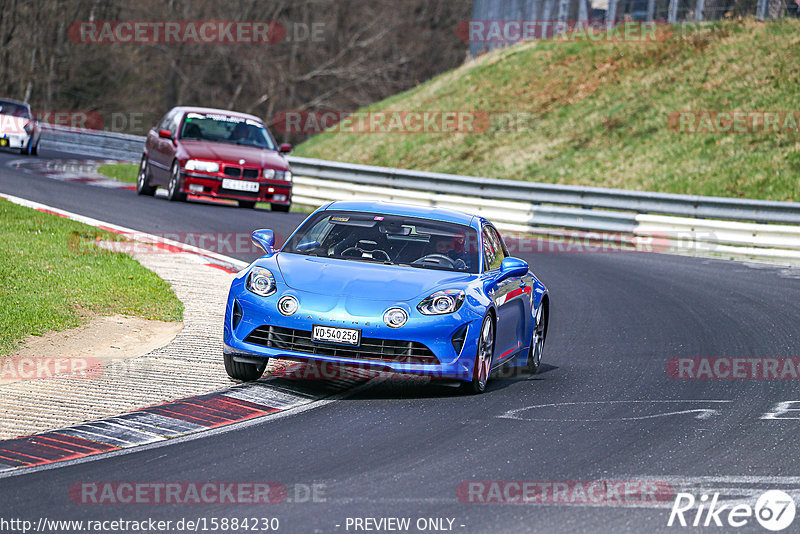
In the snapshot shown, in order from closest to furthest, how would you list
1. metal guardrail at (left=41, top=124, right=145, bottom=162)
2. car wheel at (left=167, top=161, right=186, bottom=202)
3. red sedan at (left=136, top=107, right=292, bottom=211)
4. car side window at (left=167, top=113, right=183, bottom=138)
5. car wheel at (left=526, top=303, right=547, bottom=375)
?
car wheel at (left=526, top=303, right=547, bottom=375)
red sedan at (left=136, top=107, right=292, bottom=211)
car wheel at (left=167, top=161, right=186, bottom=202)
car side window at (left=167, top=113, right=183, bottom=138)
metal guardrail at (left=41, top=124, right=145, bottom=162)

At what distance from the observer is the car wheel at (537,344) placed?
10409 millimetres

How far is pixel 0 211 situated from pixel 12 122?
47.2ft

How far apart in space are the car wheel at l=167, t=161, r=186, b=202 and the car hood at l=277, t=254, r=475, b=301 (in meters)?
13.0

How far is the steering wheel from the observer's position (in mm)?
9562

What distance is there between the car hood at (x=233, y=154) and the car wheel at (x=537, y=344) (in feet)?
39.4

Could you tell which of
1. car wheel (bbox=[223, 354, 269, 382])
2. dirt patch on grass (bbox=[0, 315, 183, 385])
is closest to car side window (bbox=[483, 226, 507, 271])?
car wheel (bbox=[223, 354, 269, 382])

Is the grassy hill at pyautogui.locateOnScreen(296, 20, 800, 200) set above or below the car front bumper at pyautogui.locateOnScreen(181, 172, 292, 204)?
above

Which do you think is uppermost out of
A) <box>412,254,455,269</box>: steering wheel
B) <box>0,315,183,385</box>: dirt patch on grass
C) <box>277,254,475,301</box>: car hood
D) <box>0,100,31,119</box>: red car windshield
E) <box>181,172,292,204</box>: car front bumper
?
<box>0,100,31,119</box>: red car windshield

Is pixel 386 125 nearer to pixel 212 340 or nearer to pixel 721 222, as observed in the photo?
pixel 721 222

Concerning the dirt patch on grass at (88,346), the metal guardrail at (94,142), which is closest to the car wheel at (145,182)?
the dirt patch on grass at (88,346)

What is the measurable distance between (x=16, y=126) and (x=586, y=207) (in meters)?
15.2

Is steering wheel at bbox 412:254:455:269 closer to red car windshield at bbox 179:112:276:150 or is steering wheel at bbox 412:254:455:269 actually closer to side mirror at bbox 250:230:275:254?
side mirror at bbox 250:230:275:254

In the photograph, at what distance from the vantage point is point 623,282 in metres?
16.7

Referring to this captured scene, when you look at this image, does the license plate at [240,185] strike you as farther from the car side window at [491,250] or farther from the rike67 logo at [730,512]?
the rike67 logo at [730,512]
